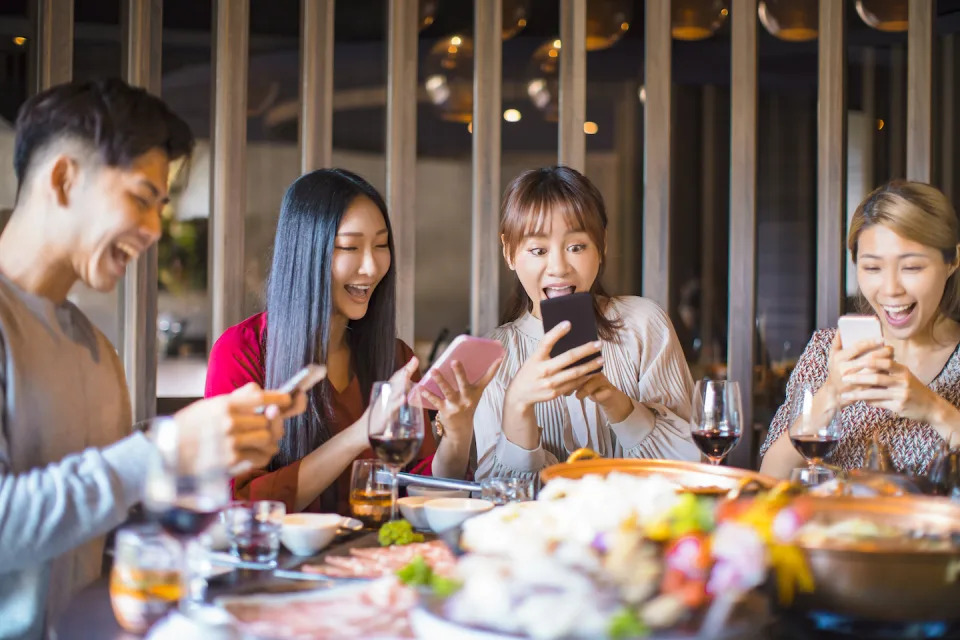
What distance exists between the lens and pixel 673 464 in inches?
67.1

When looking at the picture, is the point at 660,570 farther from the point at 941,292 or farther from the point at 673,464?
the point at 941,292

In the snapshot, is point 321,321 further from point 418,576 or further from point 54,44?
point 54,44

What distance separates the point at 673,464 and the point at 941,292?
127 centimetres

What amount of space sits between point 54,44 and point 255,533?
94.5 inches

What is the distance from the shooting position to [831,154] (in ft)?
11.2

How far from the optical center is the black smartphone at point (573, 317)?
2.16m

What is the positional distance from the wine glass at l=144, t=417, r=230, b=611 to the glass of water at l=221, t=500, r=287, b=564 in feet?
0.92

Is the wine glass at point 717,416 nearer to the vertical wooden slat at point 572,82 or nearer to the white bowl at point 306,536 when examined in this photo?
the white bowl at point 306,536

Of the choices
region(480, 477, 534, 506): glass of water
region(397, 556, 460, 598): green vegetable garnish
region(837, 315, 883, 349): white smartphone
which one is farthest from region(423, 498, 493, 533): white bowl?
region(837, 315, 883, 349): white smartphone

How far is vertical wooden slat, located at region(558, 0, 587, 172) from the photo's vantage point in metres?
3.44

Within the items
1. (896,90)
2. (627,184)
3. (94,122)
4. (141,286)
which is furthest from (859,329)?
(627,184)

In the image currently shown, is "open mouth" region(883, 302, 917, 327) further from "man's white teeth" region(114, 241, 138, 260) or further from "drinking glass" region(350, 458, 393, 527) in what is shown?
"man's white teeth" region(114, 241, 138, 260)

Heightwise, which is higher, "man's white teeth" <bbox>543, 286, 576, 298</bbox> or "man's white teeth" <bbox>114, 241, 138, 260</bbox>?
"man's white teeth" <bbox>114, 241, 138, 260</bbox>

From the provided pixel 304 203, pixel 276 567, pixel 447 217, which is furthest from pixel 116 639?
pixel 447 217
